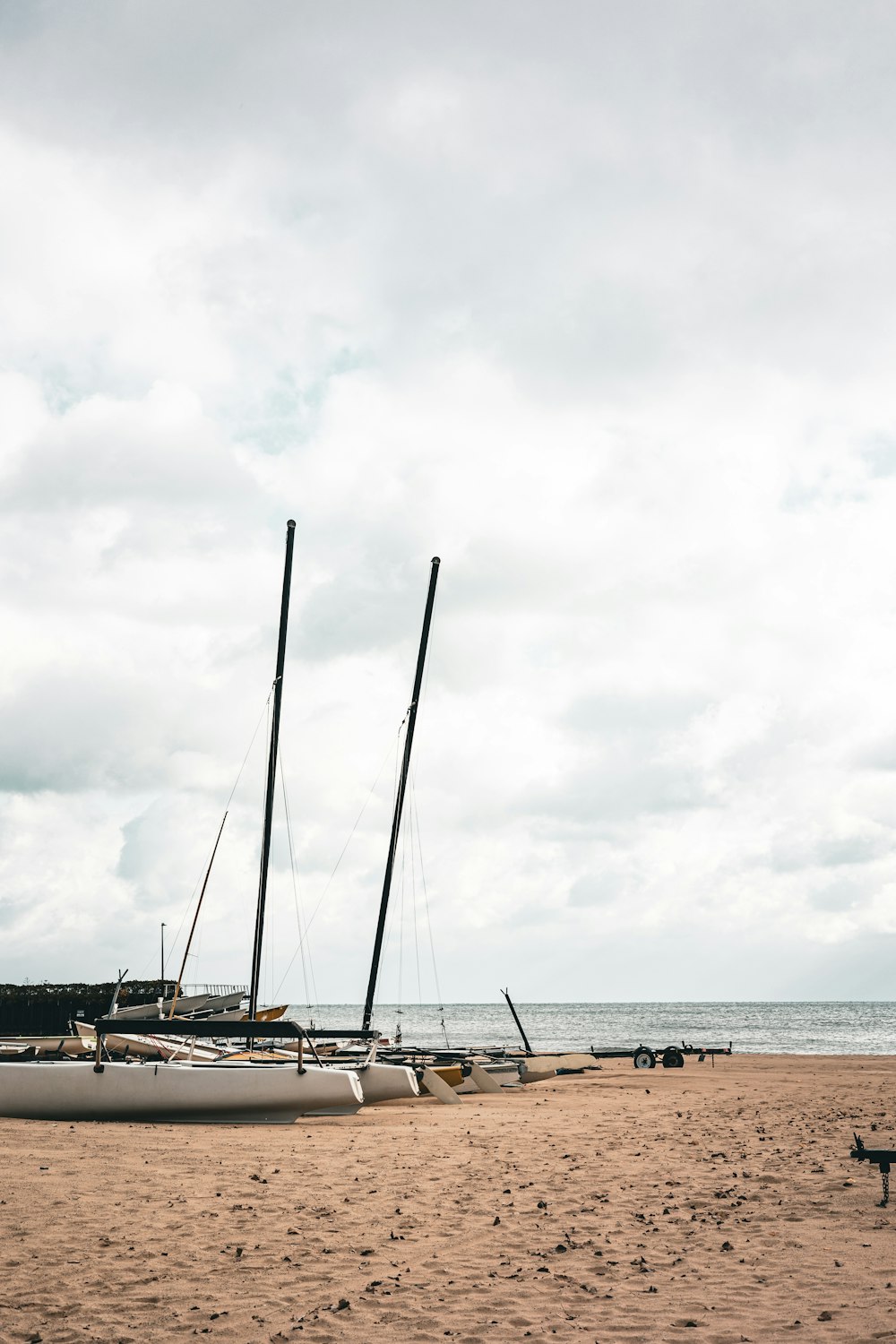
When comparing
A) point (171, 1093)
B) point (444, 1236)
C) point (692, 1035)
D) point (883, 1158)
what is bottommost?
point (692, 1035)

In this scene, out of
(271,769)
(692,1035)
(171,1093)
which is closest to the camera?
(171,1093)

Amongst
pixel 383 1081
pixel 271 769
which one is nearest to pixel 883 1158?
pixel 383 1081

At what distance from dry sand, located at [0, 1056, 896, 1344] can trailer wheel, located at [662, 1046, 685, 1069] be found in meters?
21.1

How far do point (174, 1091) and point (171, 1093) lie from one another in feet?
0.18

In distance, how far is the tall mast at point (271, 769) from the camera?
3306 cm

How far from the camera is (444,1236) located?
31.6ft

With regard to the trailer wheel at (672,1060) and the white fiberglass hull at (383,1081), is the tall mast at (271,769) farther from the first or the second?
the trailer wheel at (672,1060)

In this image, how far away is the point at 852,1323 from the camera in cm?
712

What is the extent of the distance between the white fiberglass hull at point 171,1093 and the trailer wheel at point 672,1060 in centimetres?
2083

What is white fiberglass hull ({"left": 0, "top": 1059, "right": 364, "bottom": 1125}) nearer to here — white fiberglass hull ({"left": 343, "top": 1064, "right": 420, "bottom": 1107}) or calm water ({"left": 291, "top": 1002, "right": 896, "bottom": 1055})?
white fiberglass hull ({"left": 343, "top": 1064, "right": 420, "bottom": 1107})

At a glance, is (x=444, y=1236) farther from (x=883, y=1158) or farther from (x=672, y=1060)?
(x=672, y=1060)

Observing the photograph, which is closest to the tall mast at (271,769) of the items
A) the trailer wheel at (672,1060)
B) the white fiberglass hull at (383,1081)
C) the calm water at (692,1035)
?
the white fiberglass hull at (383,1081)

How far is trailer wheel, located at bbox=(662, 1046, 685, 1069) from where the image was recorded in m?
37.0

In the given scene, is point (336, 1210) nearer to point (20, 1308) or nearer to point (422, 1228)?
point (422, 1228)
